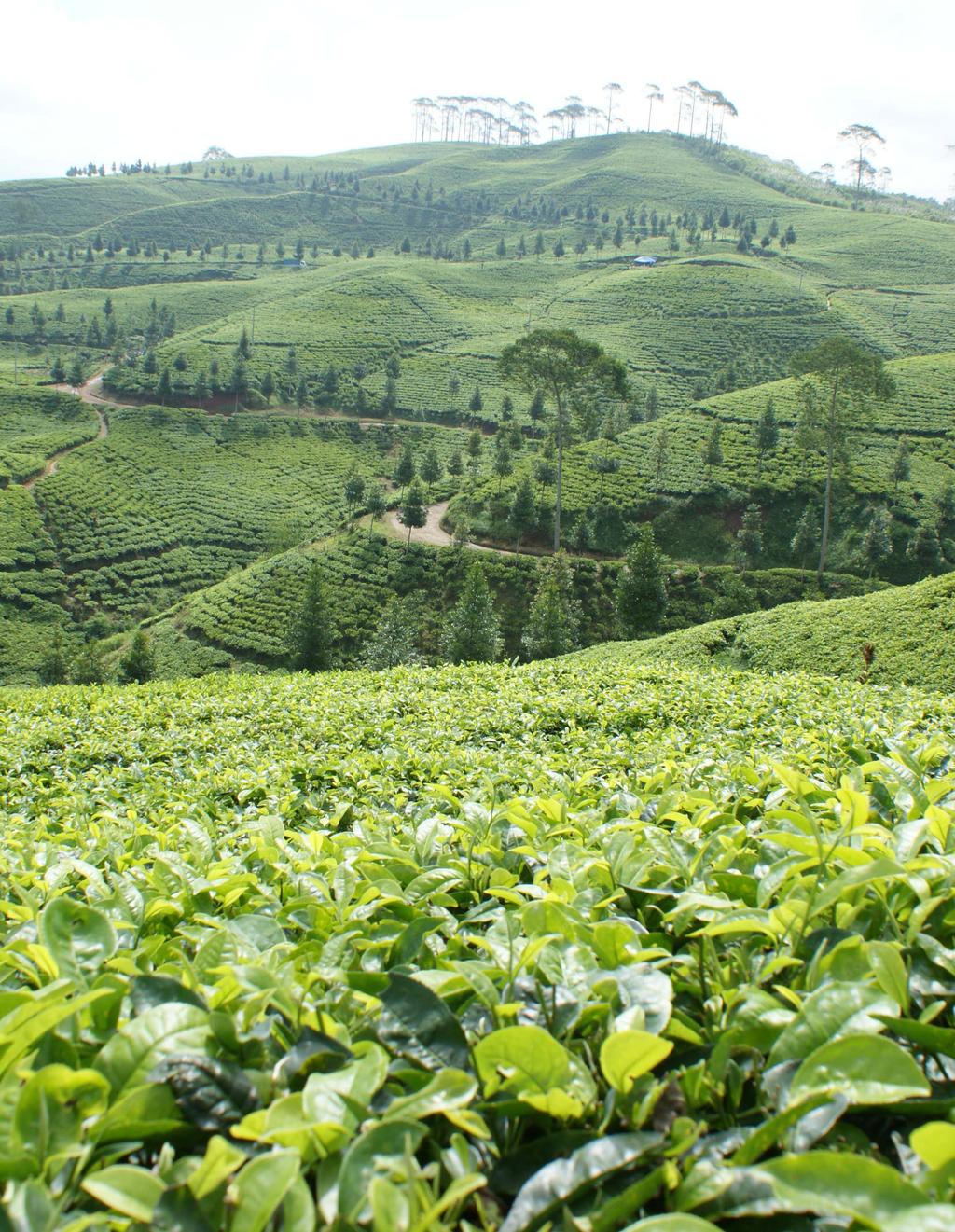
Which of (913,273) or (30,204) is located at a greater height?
(30,204)

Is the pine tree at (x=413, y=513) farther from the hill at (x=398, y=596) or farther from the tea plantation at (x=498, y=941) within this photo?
the tea plantation at (x=498, y=941)

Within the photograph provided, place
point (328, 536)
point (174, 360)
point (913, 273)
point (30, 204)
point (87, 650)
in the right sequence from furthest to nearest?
point (30, 204) < point (913, 273) < point (174, 360) < point (328, 536) < point (87, 650)

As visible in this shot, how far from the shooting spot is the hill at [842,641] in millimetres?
12977

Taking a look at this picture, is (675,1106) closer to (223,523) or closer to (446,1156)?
(446,1156)

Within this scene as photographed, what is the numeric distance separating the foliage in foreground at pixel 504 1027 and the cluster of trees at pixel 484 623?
963 inches

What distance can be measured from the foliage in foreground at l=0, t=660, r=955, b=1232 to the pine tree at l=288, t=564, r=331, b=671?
28963 mm

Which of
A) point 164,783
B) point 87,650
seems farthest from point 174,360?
point 164,783

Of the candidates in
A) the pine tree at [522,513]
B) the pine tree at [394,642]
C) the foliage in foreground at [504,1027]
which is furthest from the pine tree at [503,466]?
the foliage in foreground at [504,1027]

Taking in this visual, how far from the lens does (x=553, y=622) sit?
1139 inches

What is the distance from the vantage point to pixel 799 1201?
0.76 metres

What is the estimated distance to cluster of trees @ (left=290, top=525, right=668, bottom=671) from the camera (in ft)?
93.2

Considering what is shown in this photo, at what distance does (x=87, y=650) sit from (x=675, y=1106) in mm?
35359

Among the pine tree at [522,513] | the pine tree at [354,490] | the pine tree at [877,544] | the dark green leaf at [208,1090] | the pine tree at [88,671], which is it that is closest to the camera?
the dark green leaf at [208,1090]

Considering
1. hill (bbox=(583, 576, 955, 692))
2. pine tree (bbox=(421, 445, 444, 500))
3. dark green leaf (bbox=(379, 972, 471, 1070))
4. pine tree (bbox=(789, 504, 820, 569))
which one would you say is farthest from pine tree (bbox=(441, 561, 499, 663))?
dark green leaf (bbox=(379, 972, 471, 1070))
